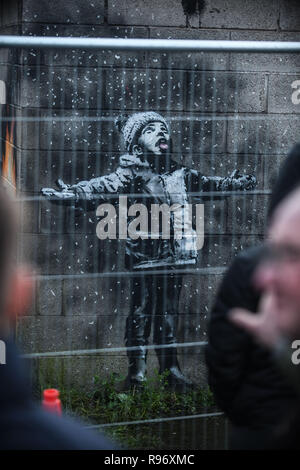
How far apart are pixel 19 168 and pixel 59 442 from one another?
308 centimetres

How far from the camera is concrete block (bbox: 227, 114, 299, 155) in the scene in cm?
441

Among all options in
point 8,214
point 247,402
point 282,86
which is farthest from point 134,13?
point 8,214

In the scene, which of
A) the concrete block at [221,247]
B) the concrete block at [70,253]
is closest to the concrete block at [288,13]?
the concrete block at [221,247]

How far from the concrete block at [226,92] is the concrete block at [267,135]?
0.10m

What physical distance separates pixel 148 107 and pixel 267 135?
2.26 ft

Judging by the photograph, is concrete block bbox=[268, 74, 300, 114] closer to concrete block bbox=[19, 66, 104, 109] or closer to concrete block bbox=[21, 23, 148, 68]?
concrete block bbox=[21, 23, 148, 68]

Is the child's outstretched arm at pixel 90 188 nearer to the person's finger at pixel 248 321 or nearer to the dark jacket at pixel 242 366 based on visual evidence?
the dark jacket at pixel 242 366

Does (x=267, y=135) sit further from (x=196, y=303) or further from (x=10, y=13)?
(x=10, y=13)

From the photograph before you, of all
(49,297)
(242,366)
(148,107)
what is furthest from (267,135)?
(242,366)

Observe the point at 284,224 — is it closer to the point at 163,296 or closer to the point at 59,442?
the point at 59,442

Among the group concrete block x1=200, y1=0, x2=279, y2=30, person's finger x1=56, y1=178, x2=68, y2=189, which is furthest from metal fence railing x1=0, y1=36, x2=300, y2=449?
concrete block x1=200, y1=0, x2=279, y2=30

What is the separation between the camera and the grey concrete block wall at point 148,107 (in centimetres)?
416

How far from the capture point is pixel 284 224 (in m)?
1.27

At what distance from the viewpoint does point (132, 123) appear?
4.41m
